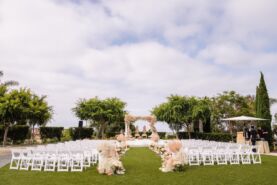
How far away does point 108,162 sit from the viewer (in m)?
9.80

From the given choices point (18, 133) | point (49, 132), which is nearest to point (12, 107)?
point (18, 133)

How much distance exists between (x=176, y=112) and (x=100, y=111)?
1015cm

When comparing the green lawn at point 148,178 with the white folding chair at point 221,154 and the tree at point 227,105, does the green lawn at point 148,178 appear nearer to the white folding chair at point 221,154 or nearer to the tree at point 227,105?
the white folding chair at point 221,154

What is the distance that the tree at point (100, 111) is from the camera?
37500mm

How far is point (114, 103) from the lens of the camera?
38656 millimetres

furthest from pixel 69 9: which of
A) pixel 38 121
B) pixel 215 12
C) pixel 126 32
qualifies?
pixel 38 121

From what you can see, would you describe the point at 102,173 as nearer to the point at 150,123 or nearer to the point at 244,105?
the point at 150,123

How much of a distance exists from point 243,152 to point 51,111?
22.7 metres

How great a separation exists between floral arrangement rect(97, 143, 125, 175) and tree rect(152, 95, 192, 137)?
76.3 ft

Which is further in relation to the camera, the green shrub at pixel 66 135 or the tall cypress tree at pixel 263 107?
the green shrub at pixel 66 135

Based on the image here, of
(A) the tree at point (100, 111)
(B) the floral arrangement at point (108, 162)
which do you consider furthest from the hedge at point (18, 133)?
(B) the floral arrangement at point (108, 162)

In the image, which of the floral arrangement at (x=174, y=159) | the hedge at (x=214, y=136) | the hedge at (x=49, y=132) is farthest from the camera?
the hedge at (x=49, y=132)

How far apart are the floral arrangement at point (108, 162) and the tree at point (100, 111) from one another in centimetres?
2718

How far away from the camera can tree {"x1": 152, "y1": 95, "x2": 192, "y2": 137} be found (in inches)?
1298
